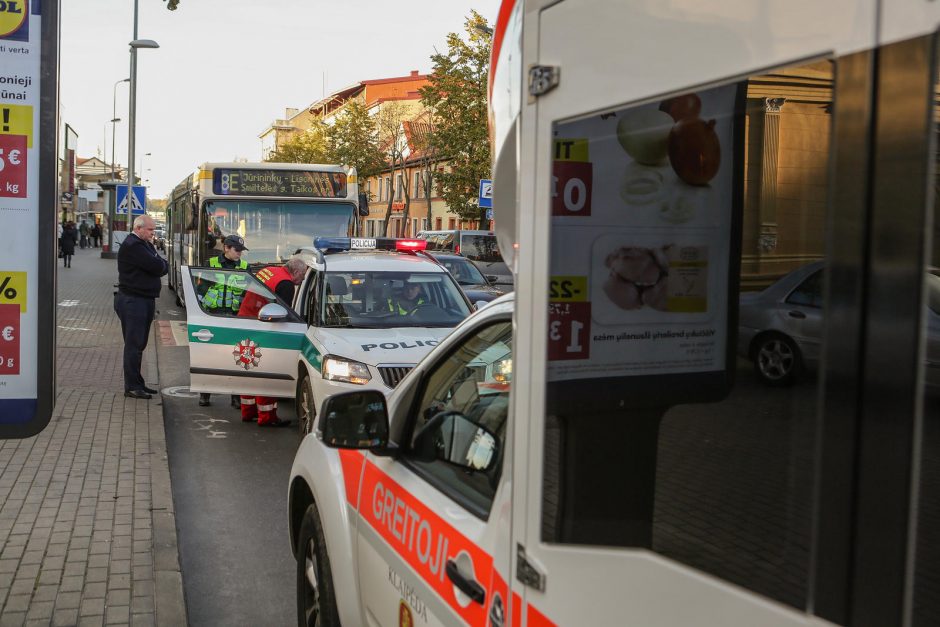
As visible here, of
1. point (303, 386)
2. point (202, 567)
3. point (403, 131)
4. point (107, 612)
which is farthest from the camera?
point (403, 131)

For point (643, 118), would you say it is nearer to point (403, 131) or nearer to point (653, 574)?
point (653, 574)

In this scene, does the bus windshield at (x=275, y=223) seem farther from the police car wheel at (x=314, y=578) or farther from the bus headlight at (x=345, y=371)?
the police car wheel at (x=314, y=578)

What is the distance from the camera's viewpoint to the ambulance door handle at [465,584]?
232 cm

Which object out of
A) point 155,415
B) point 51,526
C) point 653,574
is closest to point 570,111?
point 653,574

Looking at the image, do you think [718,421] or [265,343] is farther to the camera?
[265,343]

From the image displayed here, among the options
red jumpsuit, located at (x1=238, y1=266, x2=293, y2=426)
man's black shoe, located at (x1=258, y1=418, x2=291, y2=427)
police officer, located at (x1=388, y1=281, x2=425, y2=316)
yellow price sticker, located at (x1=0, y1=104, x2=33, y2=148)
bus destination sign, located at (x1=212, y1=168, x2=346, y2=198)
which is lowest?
man's black shoe, located at (x1=258, y1=418, x2=291, y2=427)

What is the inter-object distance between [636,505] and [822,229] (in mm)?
657

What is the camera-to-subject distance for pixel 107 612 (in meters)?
4.57

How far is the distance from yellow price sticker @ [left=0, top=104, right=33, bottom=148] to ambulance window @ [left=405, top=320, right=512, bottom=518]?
223 centimetres

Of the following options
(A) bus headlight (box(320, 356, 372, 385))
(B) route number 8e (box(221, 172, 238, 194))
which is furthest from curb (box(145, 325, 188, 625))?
(B) route number 8e (box(221, 172, 238, 194))

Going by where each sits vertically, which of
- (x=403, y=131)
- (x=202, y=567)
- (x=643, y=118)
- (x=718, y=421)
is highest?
(x=403, y=131)

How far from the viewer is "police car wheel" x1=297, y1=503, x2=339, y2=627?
11.6ft

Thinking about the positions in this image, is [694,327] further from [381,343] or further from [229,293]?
[229,293]

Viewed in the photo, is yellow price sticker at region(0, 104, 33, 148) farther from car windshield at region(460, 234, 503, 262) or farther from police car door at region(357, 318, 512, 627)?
car windshield at region(460, 234, 503, 262)
